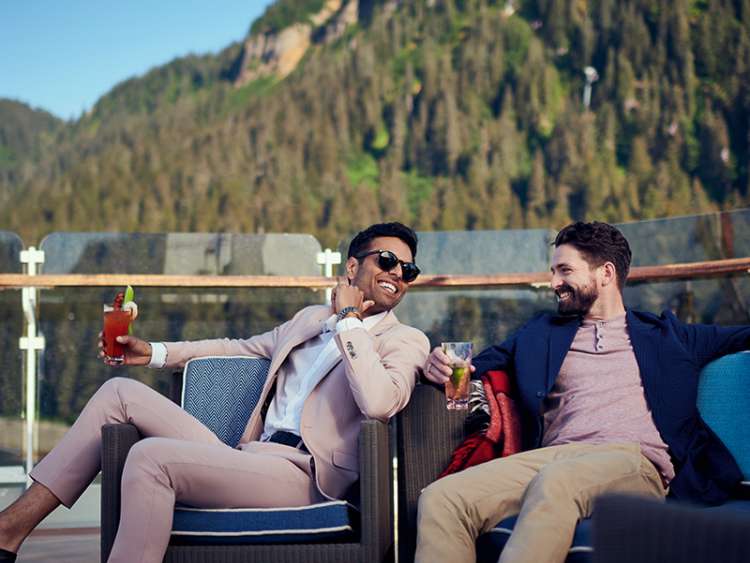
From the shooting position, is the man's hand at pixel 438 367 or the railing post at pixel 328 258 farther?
the railing post at pixel 328 258

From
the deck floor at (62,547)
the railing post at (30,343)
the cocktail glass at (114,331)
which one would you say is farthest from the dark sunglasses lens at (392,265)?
the railing post at (30,343)

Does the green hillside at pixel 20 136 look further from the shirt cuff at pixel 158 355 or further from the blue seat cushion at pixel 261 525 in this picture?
the blue seat cushion at pixel 261 525

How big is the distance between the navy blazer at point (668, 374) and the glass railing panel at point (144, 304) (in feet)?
8.10

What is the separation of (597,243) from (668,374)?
438 mm

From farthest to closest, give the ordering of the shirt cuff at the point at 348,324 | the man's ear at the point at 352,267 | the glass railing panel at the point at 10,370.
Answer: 1. the glass railing panel at the point at 10,370
2. the man's ear at the point at 352,267
3. the shirt cuff at the point at 348,324

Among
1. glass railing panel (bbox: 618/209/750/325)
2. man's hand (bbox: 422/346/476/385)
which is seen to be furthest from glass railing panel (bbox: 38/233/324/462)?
man's hand (bbox: 422/346/476/385)

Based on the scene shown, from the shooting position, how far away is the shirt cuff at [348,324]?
3.04 m

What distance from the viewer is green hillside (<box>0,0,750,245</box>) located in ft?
63.0

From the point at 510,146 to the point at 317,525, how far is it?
60.9ft

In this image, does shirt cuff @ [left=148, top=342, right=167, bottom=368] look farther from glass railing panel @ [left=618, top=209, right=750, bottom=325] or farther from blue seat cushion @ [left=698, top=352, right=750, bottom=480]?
glass railing panel @ [left=618, top=209, right=750, bottom=325]

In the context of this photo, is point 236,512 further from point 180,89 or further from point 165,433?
point 180,89

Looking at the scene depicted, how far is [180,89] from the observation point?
94.4 ft

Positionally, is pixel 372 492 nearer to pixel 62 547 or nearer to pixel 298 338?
pixel 298 338

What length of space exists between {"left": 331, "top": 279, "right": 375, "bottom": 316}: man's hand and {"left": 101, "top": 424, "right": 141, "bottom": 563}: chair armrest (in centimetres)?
70
